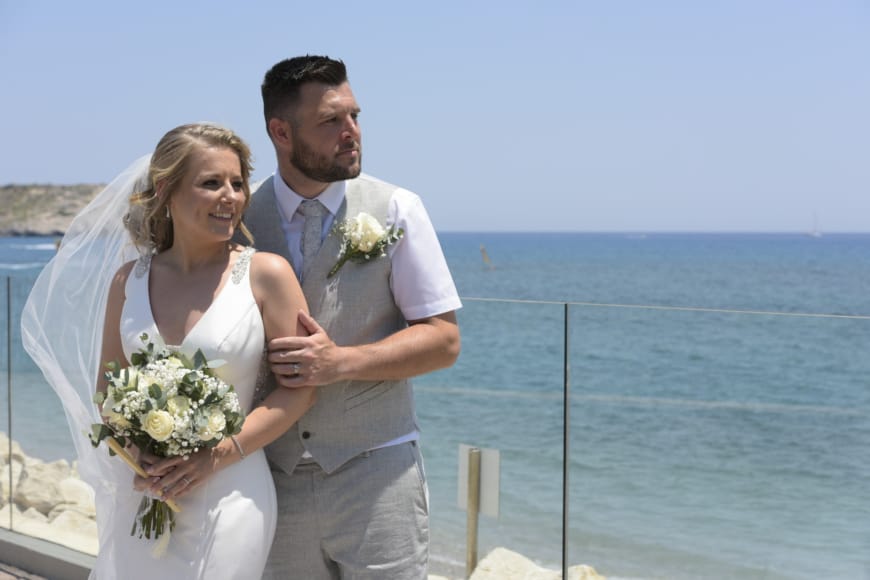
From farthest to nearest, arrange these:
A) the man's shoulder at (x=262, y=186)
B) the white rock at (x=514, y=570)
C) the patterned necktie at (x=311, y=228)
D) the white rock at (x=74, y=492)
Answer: the white rock at (x=74, y=492), the white rock at (x=514, y=570), the man's shoulder at (x=262, y=186), the patterned necktie at (x=311, y=228)

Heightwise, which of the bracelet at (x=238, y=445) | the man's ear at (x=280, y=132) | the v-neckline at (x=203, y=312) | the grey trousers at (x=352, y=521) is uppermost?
the man's ear at (x=280, y=132)

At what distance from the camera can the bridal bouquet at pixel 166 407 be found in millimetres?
2139

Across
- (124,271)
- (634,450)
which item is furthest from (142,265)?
(634,450)

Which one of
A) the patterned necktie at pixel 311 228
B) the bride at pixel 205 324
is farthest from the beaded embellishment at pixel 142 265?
the patterned necktie at pixel 311 228

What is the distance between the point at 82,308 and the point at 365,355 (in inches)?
43.9

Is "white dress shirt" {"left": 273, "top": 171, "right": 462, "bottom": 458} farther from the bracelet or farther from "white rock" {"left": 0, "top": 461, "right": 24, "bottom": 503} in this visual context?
"white rock" {"left": 0, "top": 461, "right": 24, "bottom": 503}

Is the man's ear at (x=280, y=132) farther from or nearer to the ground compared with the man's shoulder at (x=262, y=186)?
→ farther from the ground

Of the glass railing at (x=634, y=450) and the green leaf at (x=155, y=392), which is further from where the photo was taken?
the glass railing at (x=634, y=450)

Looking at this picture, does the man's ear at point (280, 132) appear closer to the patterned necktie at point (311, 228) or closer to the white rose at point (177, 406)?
the patterned necktie at point (311, 228)

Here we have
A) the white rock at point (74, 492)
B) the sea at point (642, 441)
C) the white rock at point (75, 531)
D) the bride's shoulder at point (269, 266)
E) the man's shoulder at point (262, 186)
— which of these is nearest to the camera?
the bride's shoulder at point (269, 266)

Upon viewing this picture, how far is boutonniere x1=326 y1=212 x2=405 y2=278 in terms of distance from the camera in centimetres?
236

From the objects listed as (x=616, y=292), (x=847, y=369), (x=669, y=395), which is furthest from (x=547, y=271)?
(x=847, y=369)

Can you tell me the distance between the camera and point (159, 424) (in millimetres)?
2111

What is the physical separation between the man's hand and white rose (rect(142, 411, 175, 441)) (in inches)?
10.9
